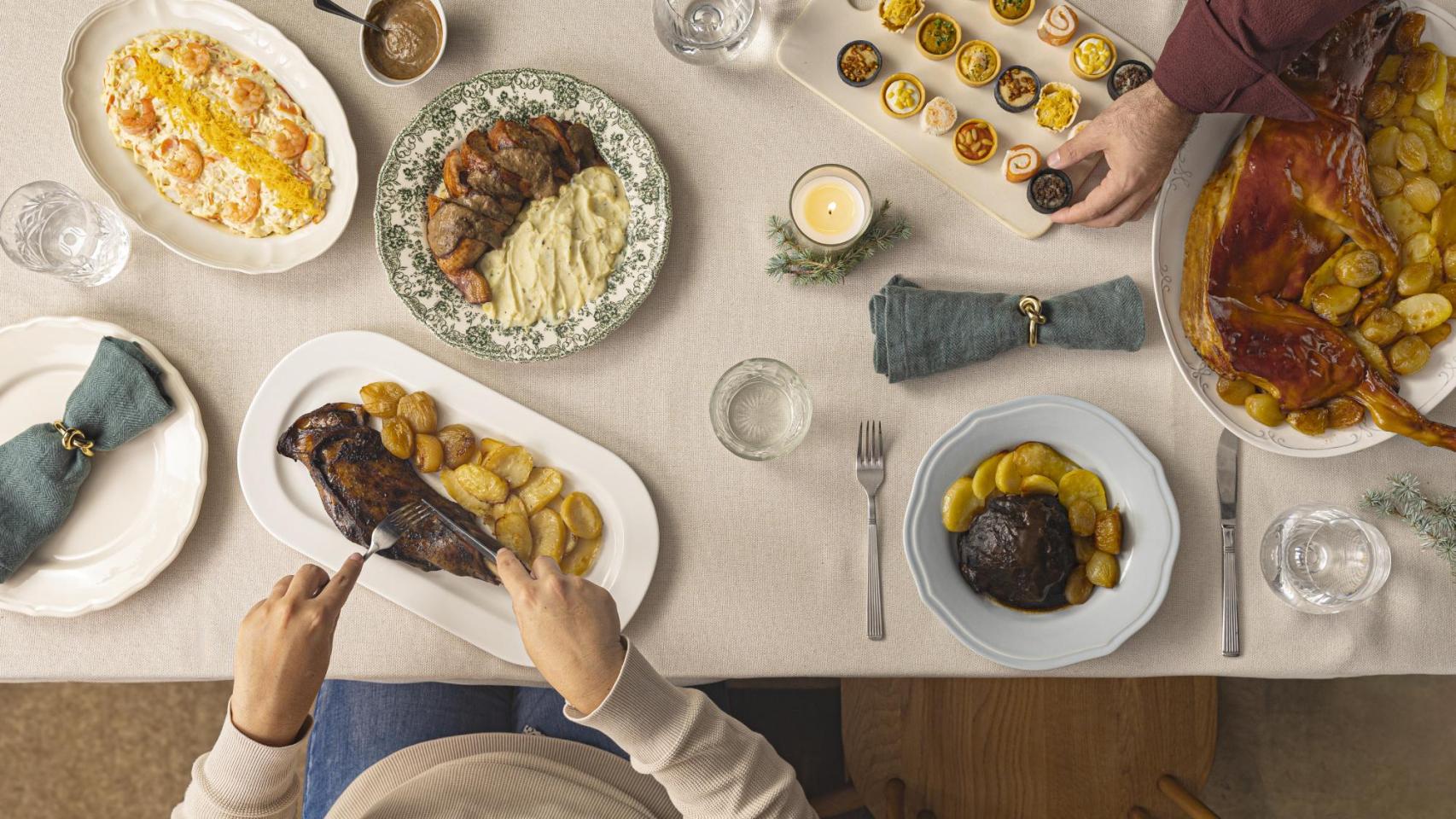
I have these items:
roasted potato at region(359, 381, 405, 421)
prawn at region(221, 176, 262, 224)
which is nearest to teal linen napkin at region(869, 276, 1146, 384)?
roasted potato at region(359, 381, 405, 421)

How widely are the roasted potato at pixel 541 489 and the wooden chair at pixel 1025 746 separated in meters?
0.77

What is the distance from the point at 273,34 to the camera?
1.32 m

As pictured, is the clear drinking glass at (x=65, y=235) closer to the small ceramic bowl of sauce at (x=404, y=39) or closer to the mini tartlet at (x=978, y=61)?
the small ceramic bowl of sauce at (x=404, y=39)

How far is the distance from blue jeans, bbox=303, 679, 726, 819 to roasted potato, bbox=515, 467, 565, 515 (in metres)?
0.52

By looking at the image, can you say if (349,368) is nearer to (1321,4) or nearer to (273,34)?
(273,34)

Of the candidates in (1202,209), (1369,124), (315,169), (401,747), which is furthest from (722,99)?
(401,747)

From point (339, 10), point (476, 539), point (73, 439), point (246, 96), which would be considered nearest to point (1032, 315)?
point (476, 539)

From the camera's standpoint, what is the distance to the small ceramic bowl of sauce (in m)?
1.36

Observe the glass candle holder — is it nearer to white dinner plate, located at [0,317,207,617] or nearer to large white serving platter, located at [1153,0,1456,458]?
large white serving platter, located at [1153,0,1456,458]

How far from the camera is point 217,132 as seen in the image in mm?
1333

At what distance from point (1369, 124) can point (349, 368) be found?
169 cm

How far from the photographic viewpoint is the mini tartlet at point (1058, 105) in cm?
133

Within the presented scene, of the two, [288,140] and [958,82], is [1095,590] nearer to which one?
[958,82]

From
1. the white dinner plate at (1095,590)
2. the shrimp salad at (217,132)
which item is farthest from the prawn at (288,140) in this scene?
the white dinner plate at (1095,590)
